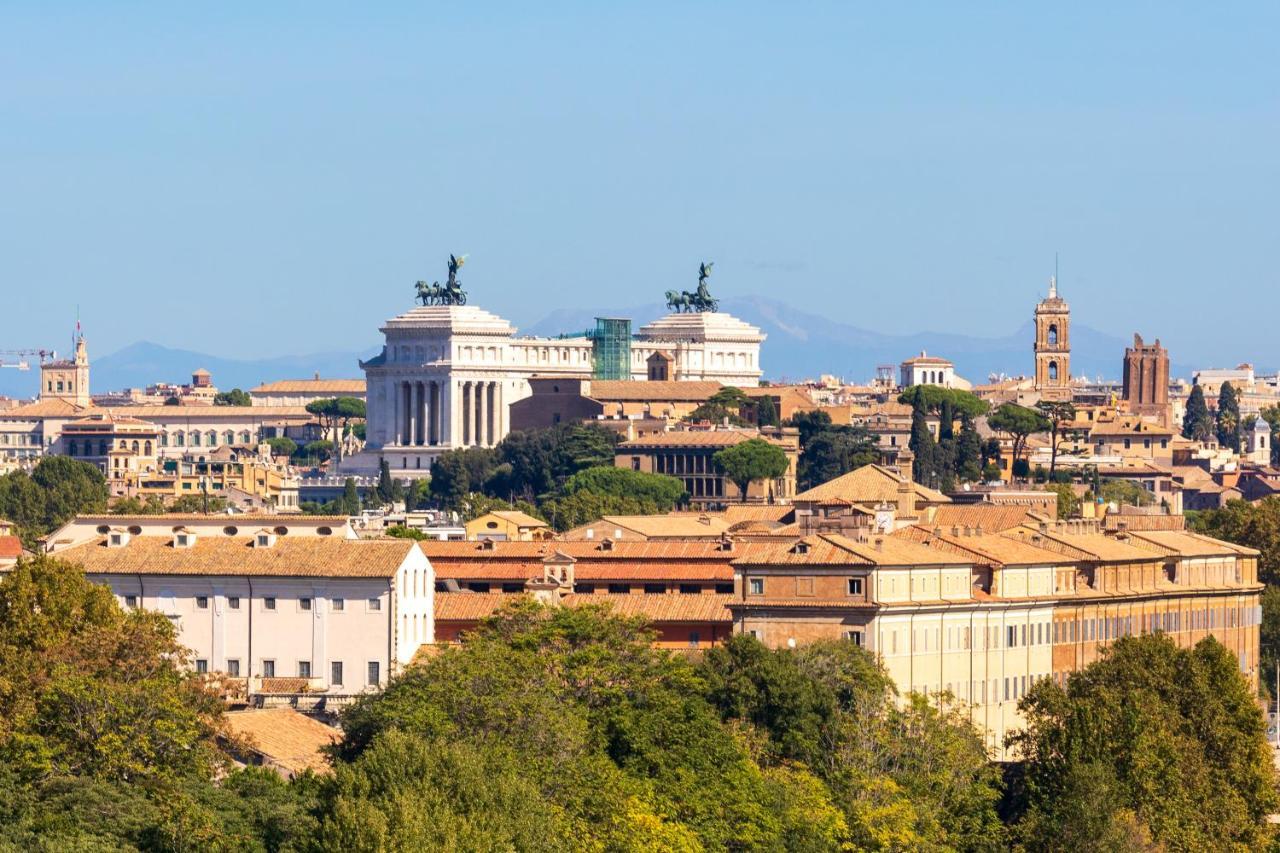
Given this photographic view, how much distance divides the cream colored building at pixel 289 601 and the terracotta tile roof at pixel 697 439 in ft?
307

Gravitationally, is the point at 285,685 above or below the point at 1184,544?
below

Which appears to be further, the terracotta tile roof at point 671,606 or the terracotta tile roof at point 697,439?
the terracotta tile roof at point 697,439

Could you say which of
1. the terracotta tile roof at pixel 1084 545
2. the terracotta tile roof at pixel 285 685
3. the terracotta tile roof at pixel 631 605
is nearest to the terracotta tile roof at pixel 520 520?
the terracotta tile roof at pixel 1084 545

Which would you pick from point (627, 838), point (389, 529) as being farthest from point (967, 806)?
point (389, 529)

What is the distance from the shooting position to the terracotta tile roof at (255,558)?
82000mm

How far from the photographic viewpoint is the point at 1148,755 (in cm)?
7412

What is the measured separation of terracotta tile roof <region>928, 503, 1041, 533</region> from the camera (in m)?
101

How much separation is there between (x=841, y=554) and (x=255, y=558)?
39.6 feet

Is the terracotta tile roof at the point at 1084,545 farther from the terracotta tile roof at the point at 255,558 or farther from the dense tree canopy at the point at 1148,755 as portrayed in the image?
the terracotta tile roof at the point at 255,558

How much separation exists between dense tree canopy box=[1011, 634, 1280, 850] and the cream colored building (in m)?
12.7

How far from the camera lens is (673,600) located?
86312 millimetres

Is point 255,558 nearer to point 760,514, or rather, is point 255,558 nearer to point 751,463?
point 760,514

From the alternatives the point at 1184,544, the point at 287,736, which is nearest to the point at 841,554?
the point at 287,736

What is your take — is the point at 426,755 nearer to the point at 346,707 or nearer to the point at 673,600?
the point at 346,707
